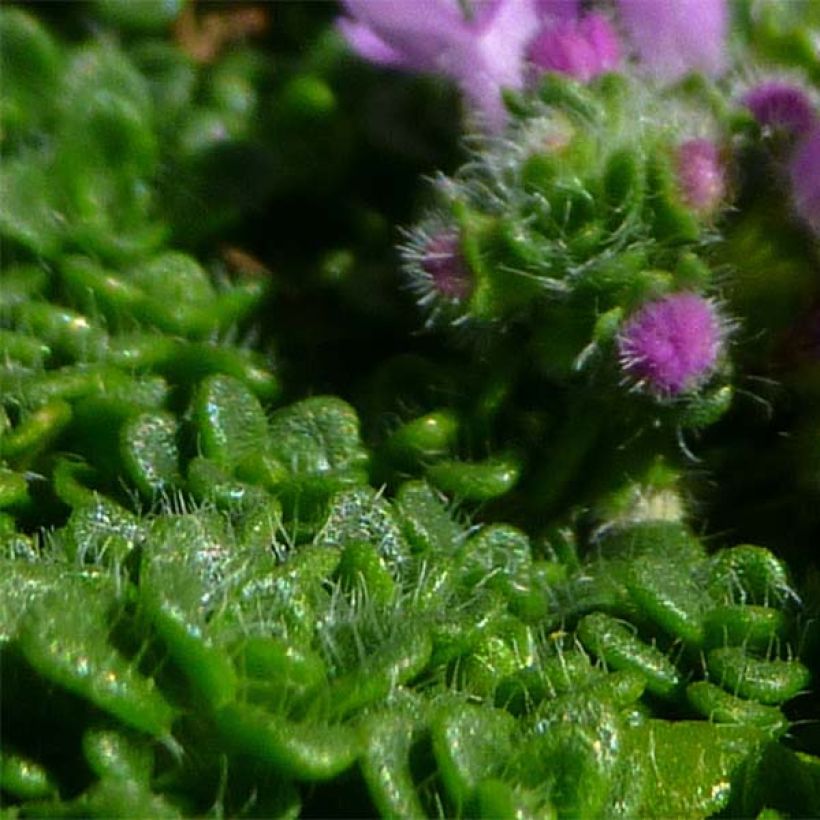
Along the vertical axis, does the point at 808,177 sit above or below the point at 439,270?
above

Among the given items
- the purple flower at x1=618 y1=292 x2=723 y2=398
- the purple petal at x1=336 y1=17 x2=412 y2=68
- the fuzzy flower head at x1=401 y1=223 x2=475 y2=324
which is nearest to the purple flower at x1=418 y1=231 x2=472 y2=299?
the fuzzy flower head at x1=401 y1=223 x2=475 y2=324

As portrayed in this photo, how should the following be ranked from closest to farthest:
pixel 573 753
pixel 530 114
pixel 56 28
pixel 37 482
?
pixel 573 753 → pixel 37 482 → pixel 530 114 → pixel 56 28

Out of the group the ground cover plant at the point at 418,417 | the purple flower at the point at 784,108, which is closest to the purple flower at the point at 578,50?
the ground cover plant at the point at 418,417

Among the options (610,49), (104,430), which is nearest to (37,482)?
(104,430)

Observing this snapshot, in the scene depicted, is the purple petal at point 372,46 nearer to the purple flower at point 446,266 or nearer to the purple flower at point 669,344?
the purple flower at point 446,266

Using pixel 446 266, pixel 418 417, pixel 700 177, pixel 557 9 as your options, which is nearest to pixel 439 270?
pixel 446 266

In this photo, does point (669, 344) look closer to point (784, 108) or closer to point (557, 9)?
point (784, 108)

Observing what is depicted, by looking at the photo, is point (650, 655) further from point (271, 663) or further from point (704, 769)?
point (271, 663)
